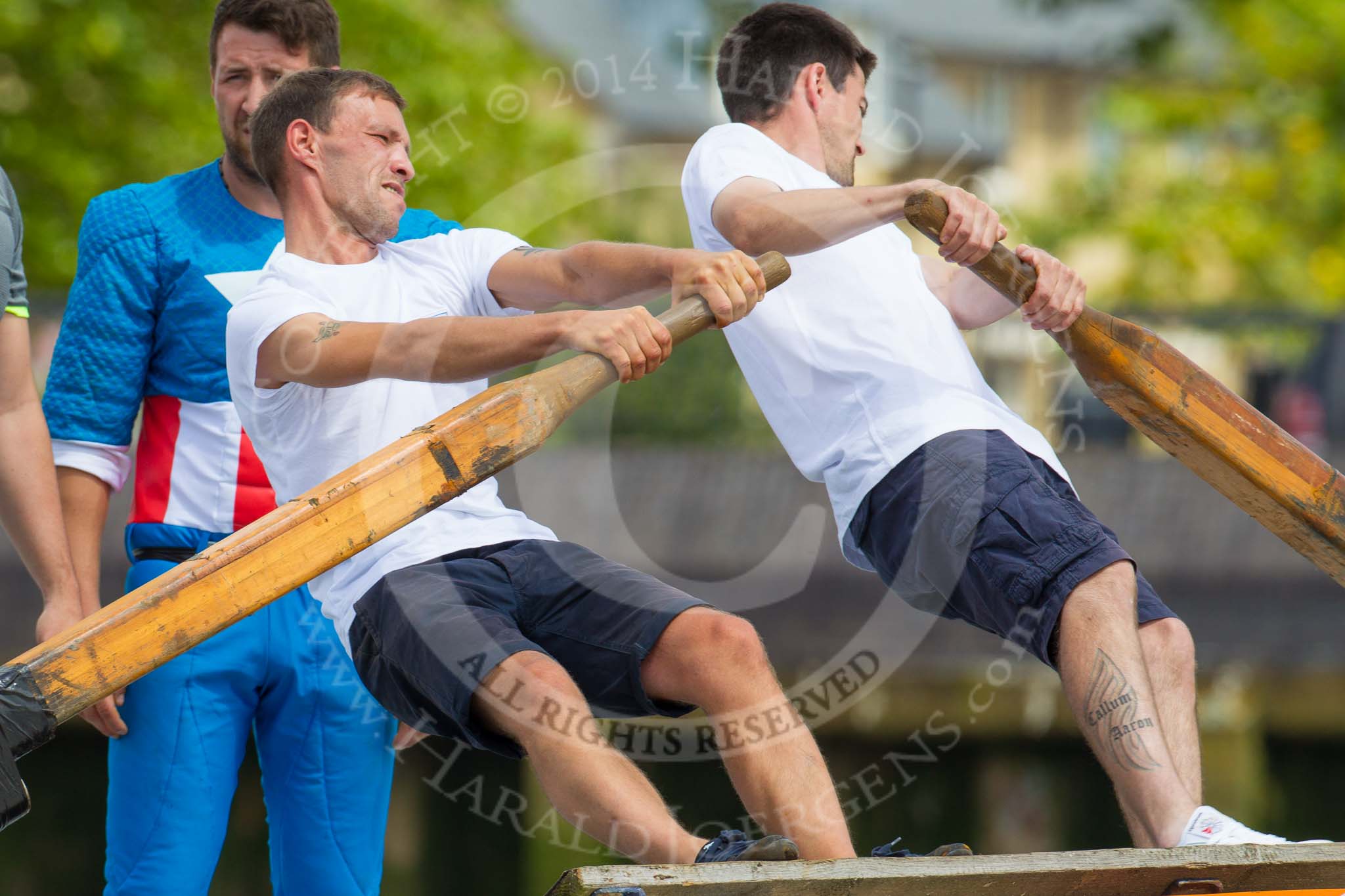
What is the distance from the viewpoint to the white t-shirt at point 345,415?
9.36 ft

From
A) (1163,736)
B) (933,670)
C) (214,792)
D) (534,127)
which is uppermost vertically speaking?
(534,127)

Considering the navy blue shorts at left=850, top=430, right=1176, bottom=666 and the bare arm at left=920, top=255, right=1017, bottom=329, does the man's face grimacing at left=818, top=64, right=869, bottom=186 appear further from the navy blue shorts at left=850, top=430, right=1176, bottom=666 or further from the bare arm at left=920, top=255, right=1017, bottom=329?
the navy blue shorts at left=850, top=430, right=1176, bottom=666

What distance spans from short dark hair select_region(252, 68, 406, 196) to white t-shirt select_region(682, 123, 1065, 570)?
733mm

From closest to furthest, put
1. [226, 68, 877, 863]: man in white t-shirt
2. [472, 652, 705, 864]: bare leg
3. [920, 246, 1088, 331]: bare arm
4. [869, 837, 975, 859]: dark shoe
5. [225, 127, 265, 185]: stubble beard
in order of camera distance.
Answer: [869, 837, 975, 859]: dark shoe, [472, 652, 705, 864]: bare leg, [226, 68, 877, 863]: man in white t-shirt, [920, 246, 1088, 331]: bare arm, [225, 127, 265, 185]: stubble beard

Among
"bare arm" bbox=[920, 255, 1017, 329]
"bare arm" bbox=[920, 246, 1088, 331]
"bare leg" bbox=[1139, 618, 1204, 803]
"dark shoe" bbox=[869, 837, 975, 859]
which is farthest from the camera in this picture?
"bare arm" bbox=[920, 255, 1017, 329]

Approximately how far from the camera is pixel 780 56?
3.37 m

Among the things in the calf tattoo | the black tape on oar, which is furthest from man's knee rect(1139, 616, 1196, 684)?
the black tape on oar

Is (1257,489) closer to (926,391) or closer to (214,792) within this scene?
(926,391)

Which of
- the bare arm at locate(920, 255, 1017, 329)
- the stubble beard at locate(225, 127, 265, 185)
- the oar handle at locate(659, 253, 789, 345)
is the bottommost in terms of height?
the oar handle at locate(659, 253, 789, 345)

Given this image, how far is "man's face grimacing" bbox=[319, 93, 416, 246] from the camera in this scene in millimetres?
3039

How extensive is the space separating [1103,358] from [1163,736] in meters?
0.78

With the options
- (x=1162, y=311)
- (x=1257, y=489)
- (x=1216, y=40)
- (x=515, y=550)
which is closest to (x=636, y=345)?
(x=515, y=550)

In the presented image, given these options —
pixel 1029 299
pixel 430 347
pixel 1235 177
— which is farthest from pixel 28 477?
pixel 1235 177

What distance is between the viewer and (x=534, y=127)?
18.4m
